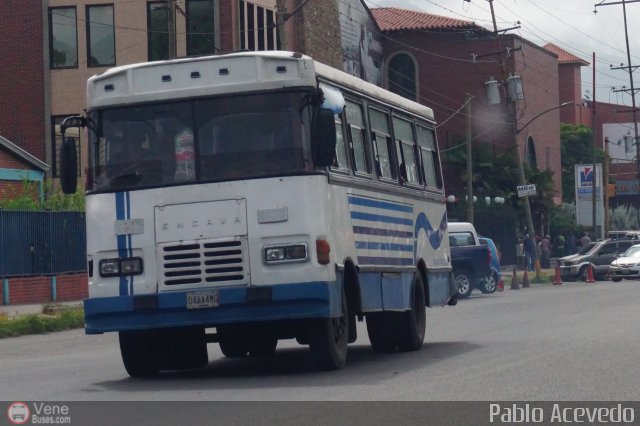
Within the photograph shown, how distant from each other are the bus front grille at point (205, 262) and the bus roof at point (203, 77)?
156cm

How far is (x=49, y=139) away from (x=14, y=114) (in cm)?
172

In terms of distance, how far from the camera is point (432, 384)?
1238cm

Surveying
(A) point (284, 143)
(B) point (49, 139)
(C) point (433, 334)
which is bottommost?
(C) point (433, 334)

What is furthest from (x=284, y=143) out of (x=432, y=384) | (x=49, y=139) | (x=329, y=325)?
(x=49, y=139)

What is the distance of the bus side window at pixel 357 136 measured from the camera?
590 inches

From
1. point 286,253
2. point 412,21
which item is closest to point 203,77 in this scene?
point 286,253

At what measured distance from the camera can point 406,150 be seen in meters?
17.6

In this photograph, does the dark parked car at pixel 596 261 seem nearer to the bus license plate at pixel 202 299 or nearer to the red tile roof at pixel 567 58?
the bus license plate at pixel 202 299

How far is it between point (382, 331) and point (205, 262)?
13.9ft

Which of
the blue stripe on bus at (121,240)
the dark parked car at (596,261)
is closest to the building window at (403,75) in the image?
the dark parked car at (596,261)

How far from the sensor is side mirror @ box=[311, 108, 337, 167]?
43.2 feet

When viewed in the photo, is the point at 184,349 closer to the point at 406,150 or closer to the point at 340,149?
the point at 340,149
